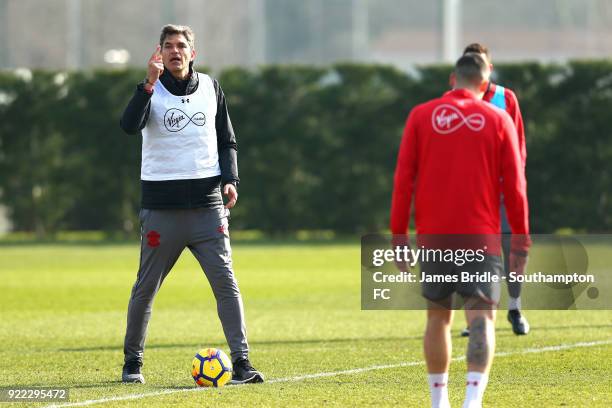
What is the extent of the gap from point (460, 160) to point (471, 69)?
53 cm

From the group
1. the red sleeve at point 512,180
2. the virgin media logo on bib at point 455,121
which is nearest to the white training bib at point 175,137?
the virgin media logo on bib at point 455,121

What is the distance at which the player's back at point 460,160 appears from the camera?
22.3 feet

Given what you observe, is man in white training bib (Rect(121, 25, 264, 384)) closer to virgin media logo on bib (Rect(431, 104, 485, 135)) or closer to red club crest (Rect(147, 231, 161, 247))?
red club crest (Rect(147, 231, 161, 247))

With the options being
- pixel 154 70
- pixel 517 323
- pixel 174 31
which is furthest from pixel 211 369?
pixel 517 323

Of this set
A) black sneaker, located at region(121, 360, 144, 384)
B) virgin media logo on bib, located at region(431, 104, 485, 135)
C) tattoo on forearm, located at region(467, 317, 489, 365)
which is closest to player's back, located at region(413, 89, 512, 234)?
virgin media logo on bib, located at region(431, 104, 485, 135)

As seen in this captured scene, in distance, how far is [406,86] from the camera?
28969mm

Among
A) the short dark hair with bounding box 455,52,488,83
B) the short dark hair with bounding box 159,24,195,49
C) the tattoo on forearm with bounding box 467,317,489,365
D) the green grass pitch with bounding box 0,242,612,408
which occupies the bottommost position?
the green grass pitch with bounding box 0,242,612,408

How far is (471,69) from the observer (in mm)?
6984

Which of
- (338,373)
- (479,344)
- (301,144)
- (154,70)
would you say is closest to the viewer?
(479,344)

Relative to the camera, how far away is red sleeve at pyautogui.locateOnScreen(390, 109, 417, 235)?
22.4 feet

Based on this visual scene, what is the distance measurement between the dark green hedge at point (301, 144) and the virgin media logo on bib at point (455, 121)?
68.8 feet

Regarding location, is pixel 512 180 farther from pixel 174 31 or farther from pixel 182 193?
pixel 174 31

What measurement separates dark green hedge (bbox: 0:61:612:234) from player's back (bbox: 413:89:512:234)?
2091 centimetres

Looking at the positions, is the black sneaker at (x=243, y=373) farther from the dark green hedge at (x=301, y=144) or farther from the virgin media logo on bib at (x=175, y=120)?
the dark green hedge at (x=301, y=144)
